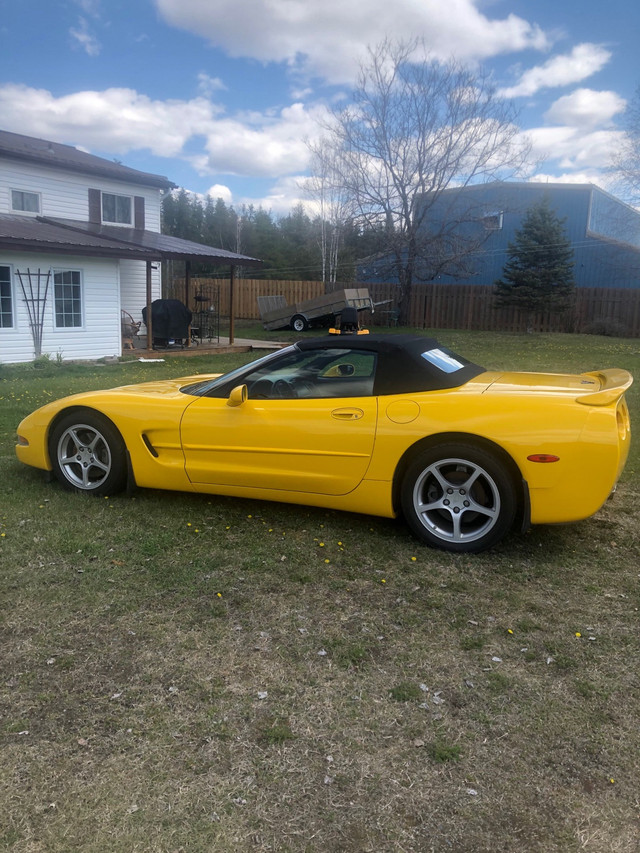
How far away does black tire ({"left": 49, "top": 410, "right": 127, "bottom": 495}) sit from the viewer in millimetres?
4965

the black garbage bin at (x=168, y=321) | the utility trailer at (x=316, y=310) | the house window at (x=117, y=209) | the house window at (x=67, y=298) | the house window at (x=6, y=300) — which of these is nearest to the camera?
the house window at (x=6, y=300)

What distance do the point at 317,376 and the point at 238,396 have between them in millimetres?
562

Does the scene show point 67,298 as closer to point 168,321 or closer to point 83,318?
point 83,318

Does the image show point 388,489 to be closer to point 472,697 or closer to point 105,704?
point 472,697

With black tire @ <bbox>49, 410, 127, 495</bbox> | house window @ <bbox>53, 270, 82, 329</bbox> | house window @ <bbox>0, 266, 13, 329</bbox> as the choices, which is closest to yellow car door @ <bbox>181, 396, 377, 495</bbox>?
black tire @ <bbox>49, 410, 127, 495</bbox>

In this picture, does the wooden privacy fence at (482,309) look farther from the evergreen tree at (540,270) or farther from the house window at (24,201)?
the house window at (24,201)

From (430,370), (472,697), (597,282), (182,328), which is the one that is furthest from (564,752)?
(597,282)

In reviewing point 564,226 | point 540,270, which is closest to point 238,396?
point 540,270

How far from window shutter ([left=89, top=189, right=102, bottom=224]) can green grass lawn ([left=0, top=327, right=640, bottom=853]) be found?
695 inches

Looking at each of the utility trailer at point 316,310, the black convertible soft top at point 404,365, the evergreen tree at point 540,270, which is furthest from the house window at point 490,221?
Result: the black convertible soft top at point 404,365

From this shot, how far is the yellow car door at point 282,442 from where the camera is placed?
432cm

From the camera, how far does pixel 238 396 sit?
4.57 meters

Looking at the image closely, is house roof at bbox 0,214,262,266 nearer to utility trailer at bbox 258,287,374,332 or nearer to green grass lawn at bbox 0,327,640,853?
utility trailer at bbox 258,287,374,332

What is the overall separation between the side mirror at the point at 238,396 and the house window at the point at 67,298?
1282 centimetres
